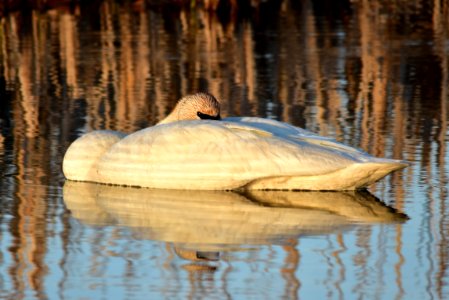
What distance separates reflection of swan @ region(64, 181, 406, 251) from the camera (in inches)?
274

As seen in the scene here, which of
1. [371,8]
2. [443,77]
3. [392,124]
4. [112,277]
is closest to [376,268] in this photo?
[112,277]

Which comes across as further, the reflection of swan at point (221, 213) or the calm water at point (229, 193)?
the reflection of swan at point (221, 213)

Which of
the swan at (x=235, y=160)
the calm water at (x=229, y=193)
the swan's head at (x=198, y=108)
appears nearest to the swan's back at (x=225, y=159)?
the swan at (x=235, y=160)

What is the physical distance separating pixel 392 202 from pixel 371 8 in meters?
19.1

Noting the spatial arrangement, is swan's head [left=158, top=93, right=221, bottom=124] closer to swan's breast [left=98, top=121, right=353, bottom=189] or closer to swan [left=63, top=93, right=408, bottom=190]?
swan [left=63, top=93, right=408, bottom=190]

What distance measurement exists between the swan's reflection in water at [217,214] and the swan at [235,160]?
8 centimetres

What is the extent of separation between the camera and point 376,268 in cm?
607

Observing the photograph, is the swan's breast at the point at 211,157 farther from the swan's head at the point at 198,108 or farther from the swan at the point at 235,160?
the swan's head at the point at 198,108

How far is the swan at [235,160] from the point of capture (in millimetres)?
7934

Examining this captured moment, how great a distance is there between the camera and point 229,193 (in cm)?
827

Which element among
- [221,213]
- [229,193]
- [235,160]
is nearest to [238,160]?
[235,160]

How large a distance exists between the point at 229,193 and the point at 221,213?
673 millimetres

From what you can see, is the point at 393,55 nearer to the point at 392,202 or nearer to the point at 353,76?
the point at 353,76

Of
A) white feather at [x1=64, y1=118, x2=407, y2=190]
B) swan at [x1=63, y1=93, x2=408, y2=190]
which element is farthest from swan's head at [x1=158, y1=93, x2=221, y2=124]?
white feather at [x1=64, y1=118, x2=407, y2=190]
